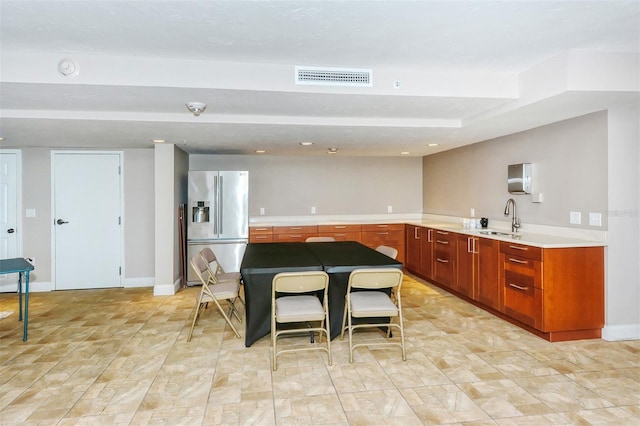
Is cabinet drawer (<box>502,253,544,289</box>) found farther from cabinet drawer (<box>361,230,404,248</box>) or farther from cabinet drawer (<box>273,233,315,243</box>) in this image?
cabinet drawer (<box>273,233,315,243</box>)

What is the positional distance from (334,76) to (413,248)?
13.6ft

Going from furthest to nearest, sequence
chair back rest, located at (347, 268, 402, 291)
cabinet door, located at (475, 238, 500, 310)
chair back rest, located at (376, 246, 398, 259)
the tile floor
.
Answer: cabinet door, located at (475, 238, 500, 310)
chair back rest, located at (376, 246, 398, 259)
chair back rest, located at (347, 268, 402, 291)
the tile floor

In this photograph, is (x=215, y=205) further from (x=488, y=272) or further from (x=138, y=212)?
(x=488, y=272)

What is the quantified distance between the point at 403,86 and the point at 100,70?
90.4 inches

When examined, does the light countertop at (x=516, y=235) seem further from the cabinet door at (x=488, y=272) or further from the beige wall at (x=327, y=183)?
the beige wall at (x=327, y=183)

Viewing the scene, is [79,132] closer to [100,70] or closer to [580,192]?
[100,70]

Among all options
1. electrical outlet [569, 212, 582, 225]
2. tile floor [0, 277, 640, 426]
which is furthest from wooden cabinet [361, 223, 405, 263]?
electrical outlet [569, 212, 582, 225]

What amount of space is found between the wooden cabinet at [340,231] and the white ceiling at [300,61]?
2.54 metres

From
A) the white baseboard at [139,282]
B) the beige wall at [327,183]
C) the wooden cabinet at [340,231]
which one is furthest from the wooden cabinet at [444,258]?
the white baseboard at [139,282]

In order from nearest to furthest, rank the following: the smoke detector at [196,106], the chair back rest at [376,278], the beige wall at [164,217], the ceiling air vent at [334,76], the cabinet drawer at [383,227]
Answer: the ceiling air vent at [334,76], the chair back rest at [376,278], the smoke detector at [196,106], the beige wall at [164,217], the cabinet drawer at [383,227]

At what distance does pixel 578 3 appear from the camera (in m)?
2.06

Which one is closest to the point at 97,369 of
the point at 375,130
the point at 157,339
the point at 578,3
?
the point at 157,339

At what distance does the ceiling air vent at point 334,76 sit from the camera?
2.93 meters

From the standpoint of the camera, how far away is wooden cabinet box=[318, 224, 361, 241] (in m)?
6.45
